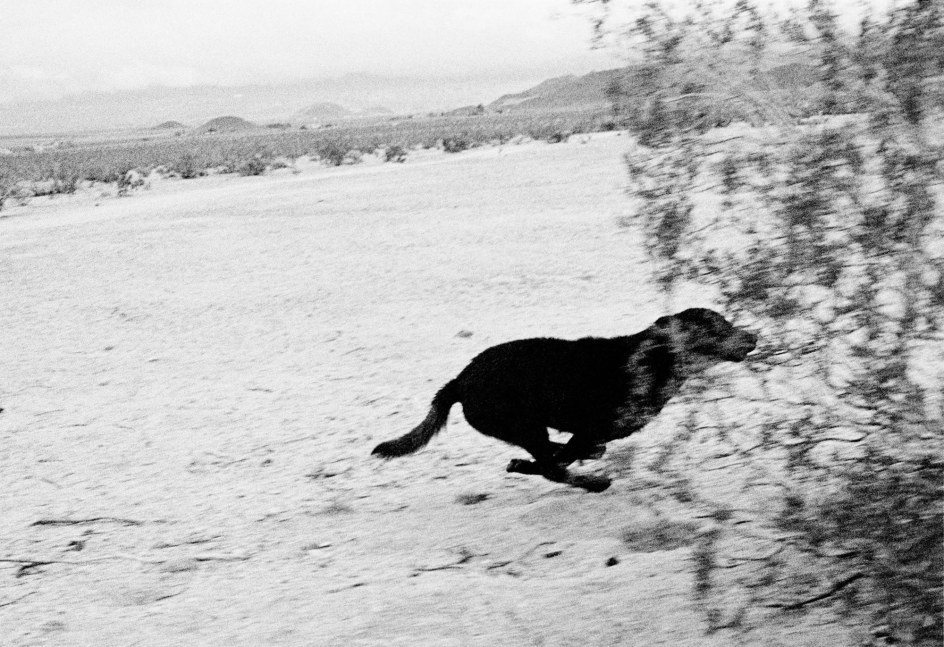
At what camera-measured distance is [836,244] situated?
2332mm

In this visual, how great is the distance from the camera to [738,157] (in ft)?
8.10

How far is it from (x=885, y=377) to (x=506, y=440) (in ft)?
5.23

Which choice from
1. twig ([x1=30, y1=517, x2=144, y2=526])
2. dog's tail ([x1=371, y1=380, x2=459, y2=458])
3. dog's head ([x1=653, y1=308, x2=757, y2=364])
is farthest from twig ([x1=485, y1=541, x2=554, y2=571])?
twig ([x1=30, y1=517, x2=144, y2=526])

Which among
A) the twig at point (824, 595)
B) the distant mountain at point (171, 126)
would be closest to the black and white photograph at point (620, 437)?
the twig at point (824, 595)

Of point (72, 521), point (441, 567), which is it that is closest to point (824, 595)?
point (441, 567)

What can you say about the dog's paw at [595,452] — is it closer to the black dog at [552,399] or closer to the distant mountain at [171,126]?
the black dog at [552,399]

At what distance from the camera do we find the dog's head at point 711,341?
259 centimetres

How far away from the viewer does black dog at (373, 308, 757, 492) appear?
341 cm

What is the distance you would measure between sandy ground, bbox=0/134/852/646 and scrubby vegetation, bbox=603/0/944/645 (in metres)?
0.33

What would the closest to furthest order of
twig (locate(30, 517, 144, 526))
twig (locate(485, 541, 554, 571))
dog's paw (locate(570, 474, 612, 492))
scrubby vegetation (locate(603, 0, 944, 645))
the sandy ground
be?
scrubby vegetation (locate(603, 0, 944, 645)), the sandy ground, twig (locate(485, 541, 554, 571)), dog's paw (locate(570, 474, 612, 492)), twig (locate(30, 517, 144, 526))

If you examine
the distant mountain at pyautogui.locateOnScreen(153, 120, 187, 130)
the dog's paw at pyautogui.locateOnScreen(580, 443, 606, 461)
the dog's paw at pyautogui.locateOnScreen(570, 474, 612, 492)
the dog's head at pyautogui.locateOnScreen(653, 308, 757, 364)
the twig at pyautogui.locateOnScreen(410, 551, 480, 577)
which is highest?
the distant mountain at pyautogui.locateOnScreen(153, 120, 187, 130)

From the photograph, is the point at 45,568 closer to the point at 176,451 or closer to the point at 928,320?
the point at 176,451

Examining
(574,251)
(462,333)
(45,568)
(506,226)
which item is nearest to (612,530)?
(45,568)

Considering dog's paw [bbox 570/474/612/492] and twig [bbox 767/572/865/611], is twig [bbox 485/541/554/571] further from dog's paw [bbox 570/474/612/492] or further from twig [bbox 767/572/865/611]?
twig [bbox 767/572/865/611]
